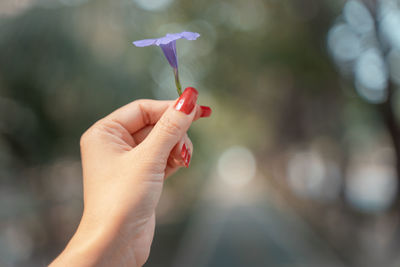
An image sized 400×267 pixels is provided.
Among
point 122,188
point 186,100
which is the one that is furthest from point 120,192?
point 186,100

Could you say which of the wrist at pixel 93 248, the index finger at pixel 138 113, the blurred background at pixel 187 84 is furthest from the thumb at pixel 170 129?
the blurred background at pixel 187 84

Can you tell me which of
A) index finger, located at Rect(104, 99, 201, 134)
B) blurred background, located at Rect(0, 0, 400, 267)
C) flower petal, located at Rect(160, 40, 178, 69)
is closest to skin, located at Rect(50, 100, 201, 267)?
index finger, located at Rect(104, 99, 201, 134)

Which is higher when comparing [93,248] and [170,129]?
[170,129]

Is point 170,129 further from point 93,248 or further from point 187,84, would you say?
point 187,84

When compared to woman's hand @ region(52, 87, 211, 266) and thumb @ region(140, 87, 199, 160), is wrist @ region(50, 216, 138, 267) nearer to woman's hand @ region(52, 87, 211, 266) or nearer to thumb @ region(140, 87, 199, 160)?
woman's hand @ region(52, 87, 211, 266)

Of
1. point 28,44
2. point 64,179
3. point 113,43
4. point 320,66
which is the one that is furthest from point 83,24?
point 320,66

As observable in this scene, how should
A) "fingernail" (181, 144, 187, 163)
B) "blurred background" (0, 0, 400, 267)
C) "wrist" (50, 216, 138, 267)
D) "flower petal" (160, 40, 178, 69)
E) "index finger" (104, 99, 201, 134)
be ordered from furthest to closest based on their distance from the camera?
"blurred background" (0, 0, 400, 267) → "index finger" (104, 99, 201, 134) → "fingernail" (181, 144, 187, 163) → "flower petal" (160, 40, 178, 69) → "wrist" (50, 216, 138, 267)

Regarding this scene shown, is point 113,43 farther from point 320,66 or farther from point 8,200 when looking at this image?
point 8,200
